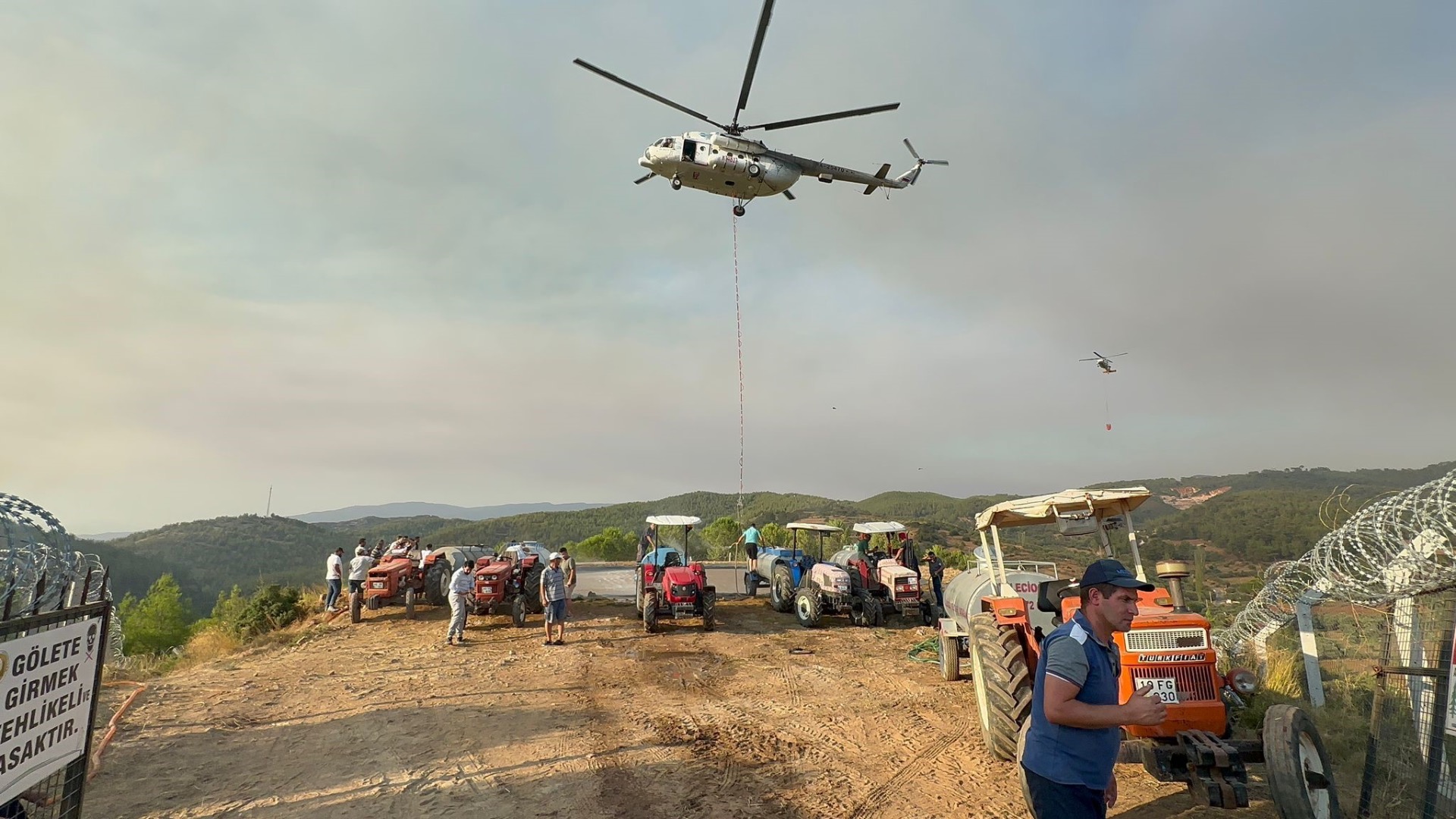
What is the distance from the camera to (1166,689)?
15.3ft

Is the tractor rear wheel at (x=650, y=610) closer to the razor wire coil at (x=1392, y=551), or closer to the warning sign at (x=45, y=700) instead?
the warning sign at (x=45, y=700)


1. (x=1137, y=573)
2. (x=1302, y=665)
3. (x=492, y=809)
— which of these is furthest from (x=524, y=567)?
(x=1302, y=665)

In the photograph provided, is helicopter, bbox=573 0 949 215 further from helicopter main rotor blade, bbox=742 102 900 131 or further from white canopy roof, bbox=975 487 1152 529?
white canopy roof, bbox=975 487 1152 529

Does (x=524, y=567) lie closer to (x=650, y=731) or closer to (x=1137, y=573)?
(x=650, y=731)

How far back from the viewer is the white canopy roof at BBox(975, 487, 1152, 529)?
6.13m

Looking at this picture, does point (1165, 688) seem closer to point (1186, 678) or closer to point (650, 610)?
point (1186, 678)

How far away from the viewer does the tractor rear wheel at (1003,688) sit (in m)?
5.42

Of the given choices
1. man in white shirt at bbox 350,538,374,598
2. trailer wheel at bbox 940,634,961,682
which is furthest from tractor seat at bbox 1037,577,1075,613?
man in white shirt at bbox 350,538,374,598

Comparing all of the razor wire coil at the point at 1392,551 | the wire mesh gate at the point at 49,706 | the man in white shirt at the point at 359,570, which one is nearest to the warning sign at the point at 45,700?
the wire mesh gate at the point at 49,706

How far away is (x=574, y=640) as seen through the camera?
37.9 feet

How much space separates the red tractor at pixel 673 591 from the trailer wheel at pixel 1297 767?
9255mm

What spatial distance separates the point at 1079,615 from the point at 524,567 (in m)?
13.1

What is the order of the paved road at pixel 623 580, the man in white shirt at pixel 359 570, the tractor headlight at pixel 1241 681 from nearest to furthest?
the tractor headlight at pixel 1241 681 → the man in white shirt at pixel 359 570 → the paved road at pixel 623 580

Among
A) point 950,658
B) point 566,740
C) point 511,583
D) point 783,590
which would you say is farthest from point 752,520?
point 566,740
